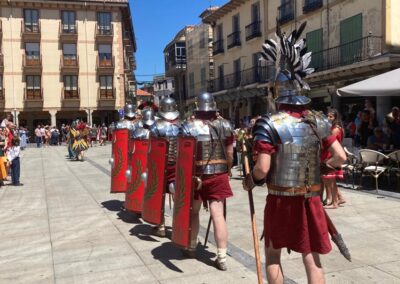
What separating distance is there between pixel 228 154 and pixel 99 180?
7371mm

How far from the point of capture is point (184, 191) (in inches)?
177

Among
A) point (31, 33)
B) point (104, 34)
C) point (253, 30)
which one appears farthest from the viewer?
point (104, 34)

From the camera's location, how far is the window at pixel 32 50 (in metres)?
40.6

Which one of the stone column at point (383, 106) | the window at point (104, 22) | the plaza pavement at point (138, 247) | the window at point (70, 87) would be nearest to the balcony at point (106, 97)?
the window at point (70, 87)

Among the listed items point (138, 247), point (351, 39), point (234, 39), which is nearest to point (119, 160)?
point (138, 247)

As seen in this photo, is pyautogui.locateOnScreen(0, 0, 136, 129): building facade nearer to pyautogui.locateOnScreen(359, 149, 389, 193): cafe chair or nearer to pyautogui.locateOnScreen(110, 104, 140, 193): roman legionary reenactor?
pyautogui.locateOnScreen(110, 104, 140, 193): roman legionary reenactor

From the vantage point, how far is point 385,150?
9219mm

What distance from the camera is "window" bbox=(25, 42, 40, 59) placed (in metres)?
40.6

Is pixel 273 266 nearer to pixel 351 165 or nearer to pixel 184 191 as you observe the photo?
pixel 184 191

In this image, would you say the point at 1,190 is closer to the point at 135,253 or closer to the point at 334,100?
the point at 135,253

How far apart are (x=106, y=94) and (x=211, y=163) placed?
38.7 m

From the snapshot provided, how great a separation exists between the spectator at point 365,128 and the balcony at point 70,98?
33542 millimetres

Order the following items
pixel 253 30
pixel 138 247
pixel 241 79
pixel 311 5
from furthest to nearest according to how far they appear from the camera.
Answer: pixel 241 79 → pixel 253 30 → pixel 311 5 → pixel 138 247

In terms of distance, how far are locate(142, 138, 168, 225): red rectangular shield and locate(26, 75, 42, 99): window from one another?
124 feet
